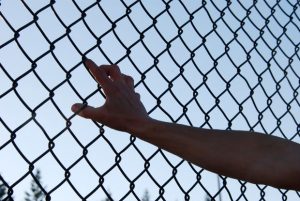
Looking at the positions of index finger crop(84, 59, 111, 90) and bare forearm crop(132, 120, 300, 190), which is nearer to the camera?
bare forearm crop(132, 120, 300, 190)

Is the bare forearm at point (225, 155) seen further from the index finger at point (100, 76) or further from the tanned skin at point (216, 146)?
the index finger at point (100, 76)

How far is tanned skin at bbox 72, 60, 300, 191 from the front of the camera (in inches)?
71.4

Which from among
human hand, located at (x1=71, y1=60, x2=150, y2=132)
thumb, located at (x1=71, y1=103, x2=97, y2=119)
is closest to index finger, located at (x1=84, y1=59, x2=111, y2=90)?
human hand, located at (x1=71, y1=60, x2=150, y2=132)

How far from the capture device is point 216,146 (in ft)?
5.98

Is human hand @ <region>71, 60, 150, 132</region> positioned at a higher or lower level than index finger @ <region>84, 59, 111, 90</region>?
lower

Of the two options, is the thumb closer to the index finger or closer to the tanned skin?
the tanned skin

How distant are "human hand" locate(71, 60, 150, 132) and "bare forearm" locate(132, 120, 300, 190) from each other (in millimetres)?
47

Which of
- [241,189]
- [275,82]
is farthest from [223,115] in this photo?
[275,82]

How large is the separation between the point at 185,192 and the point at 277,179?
3.51 ft

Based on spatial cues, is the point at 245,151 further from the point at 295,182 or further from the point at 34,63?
the point at 34,63

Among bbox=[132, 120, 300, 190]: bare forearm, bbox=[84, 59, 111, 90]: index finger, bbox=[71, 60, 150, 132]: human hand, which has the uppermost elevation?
bbox=[84, 59, 111, 90]: index finger

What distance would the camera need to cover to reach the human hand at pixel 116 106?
184cm

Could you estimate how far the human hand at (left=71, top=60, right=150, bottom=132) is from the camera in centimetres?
184

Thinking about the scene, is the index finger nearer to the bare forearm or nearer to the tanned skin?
the tanned skin
